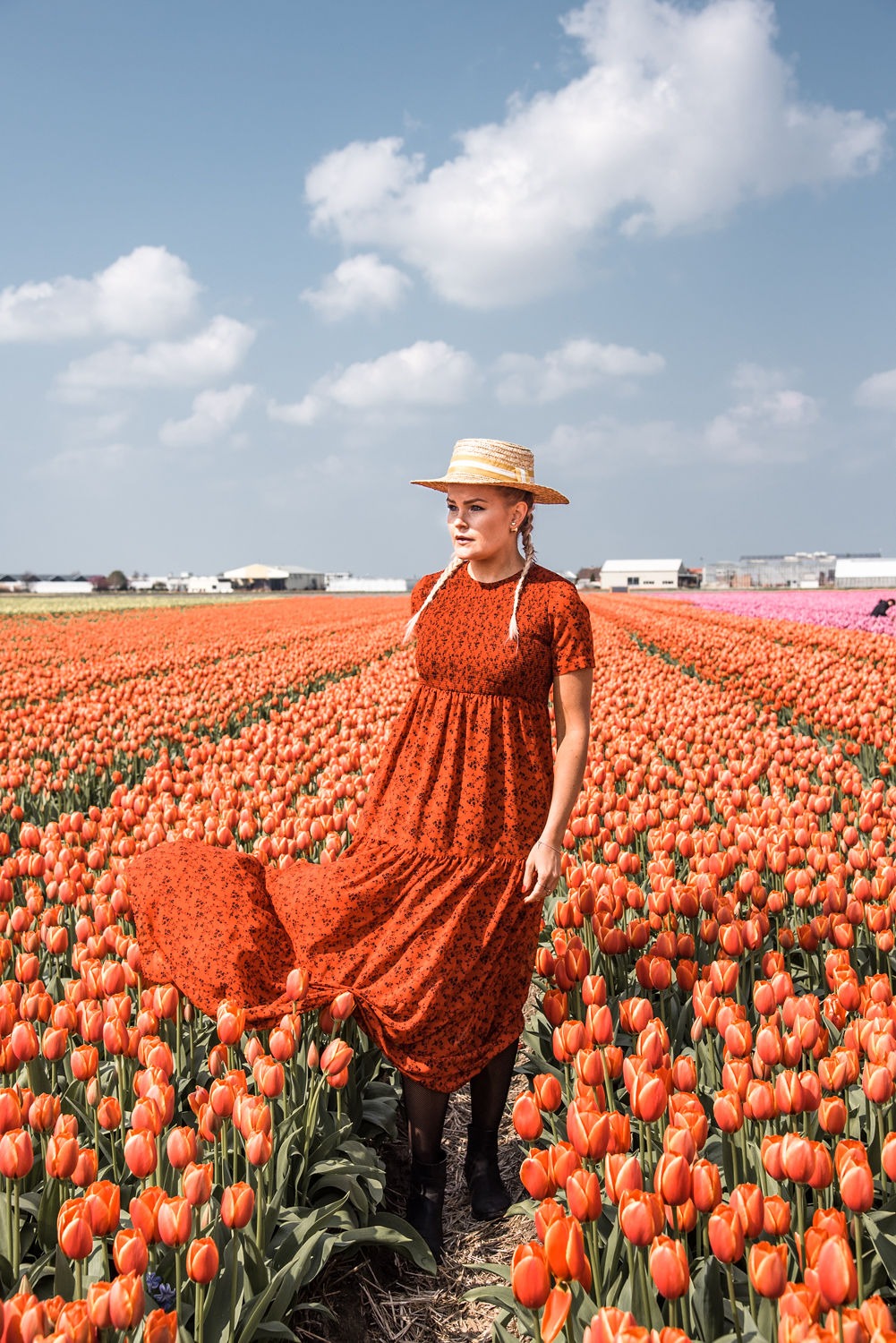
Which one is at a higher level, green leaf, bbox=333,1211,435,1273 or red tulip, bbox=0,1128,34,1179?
red tulip, bbox=0,1128,34,1179

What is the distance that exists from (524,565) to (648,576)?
107 meters

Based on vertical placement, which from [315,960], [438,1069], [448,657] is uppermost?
[448,657]

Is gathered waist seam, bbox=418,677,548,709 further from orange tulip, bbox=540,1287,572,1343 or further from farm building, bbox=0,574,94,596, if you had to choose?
farm building, bbox=0,574,94,596

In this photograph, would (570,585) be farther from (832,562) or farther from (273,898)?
(832,562)

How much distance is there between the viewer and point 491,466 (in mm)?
3000

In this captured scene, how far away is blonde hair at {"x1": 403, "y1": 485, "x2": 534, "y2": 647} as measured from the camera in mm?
3018

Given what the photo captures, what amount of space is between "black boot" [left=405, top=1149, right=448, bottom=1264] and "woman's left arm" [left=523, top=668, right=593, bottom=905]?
802mm

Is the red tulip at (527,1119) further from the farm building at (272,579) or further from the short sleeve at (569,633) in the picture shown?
the farm building at (272,579)

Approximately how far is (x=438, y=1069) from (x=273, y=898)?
2.90ft

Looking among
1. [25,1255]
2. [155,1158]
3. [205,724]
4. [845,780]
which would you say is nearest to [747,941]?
[155,1158]

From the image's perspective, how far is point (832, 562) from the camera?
102062 millimetres

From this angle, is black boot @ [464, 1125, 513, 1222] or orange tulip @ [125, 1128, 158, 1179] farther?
black boot @ [464, 1125, 513, 1222]

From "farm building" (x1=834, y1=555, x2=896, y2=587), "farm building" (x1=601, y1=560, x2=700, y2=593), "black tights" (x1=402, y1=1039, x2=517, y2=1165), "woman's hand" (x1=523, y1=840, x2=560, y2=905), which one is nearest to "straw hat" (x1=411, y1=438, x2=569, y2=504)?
A: "woman's hand" (x1=523, y1=840, x2=560, y2=905)

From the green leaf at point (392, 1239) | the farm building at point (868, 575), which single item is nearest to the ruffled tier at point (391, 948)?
the green leaf at point (392, 1239)
